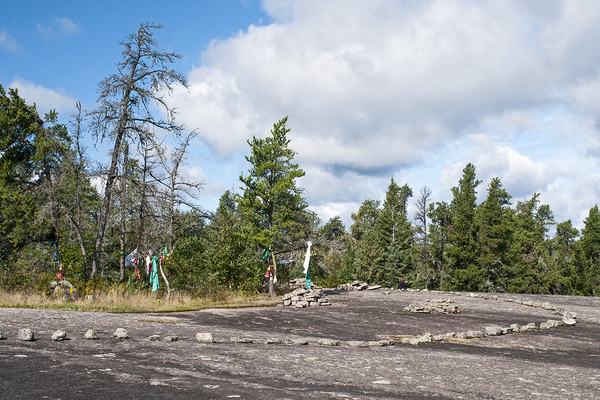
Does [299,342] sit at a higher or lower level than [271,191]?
lower

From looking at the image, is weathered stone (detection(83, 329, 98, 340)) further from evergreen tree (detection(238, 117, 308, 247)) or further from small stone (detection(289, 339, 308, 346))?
evergreen tree (detection(238, 117, 308, 247))

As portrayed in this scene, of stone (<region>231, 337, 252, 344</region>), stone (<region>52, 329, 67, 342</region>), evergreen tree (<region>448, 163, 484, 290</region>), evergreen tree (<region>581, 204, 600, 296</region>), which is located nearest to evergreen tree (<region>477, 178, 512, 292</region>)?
evergreen tree (<region>448, 163, 484, 290</region>)

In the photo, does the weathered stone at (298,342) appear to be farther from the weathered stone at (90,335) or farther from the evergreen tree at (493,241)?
the evergreen tree at (493,241)

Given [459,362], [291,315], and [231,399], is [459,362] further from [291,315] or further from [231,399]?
[291,315]

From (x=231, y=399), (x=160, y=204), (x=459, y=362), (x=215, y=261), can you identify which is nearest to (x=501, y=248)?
(x=215, y=261)

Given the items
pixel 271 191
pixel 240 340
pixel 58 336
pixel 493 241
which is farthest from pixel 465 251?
pixel 58 336

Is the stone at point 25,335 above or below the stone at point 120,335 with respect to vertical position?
above

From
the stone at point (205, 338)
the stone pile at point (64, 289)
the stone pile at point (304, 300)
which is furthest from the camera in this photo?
the stone pile at point (304, 300)

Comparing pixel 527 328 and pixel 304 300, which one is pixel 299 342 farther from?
pixel 304 300

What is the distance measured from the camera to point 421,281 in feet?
178

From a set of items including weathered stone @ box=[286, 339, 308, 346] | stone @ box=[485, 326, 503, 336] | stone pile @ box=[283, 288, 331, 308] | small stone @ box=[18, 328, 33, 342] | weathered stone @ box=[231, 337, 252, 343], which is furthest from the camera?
stone pile @ box=[283, 288, 331, 308]

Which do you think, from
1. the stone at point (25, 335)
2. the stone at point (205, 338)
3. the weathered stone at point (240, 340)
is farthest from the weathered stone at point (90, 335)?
the weathered stone at point (240, 340)

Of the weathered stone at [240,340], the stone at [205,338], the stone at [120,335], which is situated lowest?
the weathered stone at [240,340]

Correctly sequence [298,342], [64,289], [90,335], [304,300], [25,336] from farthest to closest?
1. [304,300]
2. [64,289]
3. [298,342]
4. [90,335]
5. [25,336]
